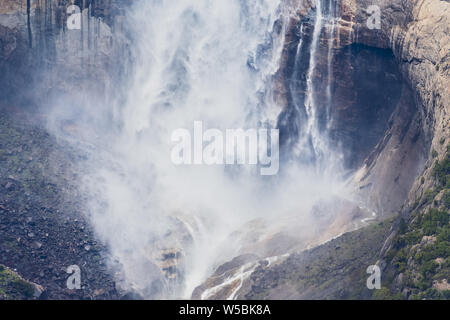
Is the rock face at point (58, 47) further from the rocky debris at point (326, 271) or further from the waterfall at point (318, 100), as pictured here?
the rocky debris at point (326, 271)

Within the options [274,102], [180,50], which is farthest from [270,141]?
[180,50]

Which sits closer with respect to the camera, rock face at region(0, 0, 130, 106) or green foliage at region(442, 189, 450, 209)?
green foliage at region(442, 189, 450, 209)

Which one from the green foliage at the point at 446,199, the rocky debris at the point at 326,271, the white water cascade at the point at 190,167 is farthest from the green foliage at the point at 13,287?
the green foliage at the point at 446,199

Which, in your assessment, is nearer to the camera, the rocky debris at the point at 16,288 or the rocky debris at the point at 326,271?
the rocky debris at the point at 326,271

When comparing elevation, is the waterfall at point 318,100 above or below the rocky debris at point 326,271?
above

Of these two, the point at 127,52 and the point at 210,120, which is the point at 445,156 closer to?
the point at 210,120

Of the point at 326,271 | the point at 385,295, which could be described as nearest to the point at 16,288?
the point at 326,271

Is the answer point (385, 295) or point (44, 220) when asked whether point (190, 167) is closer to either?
point (44, 220)

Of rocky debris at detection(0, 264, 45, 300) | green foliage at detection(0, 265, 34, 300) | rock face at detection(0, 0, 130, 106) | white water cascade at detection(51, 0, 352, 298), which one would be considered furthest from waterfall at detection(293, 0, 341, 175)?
green foliage at detection(0, 265, 34, 300)

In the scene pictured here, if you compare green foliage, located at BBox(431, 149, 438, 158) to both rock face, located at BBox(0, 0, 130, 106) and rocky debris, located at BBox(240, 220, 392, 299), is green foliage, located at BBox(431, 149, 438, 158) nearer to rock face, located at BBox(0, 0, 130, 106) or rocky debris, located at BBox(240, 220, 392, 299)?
rocky debris, located at BBox(240, 220, 392, 299)

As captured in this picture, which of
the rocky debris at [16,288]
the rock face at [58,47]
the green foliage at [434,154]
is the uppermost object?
the rock face at [58,47]

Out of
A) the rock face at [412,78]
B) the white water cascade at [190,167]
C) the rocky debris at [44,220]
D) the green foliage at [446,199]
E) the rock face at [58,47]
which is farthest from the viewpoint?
the rock face at [58,47]

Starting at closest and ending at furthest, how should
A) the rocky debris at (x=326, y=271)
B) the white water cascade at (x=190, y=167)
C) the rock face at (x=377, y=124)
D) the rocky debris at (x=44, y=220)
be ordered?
the rocky debris at (x=326, y=271) → the rock face at (x=377, y=124) → the rocky debris at (x=44, y=220) → the white water cascade at (x=190, y=167)
